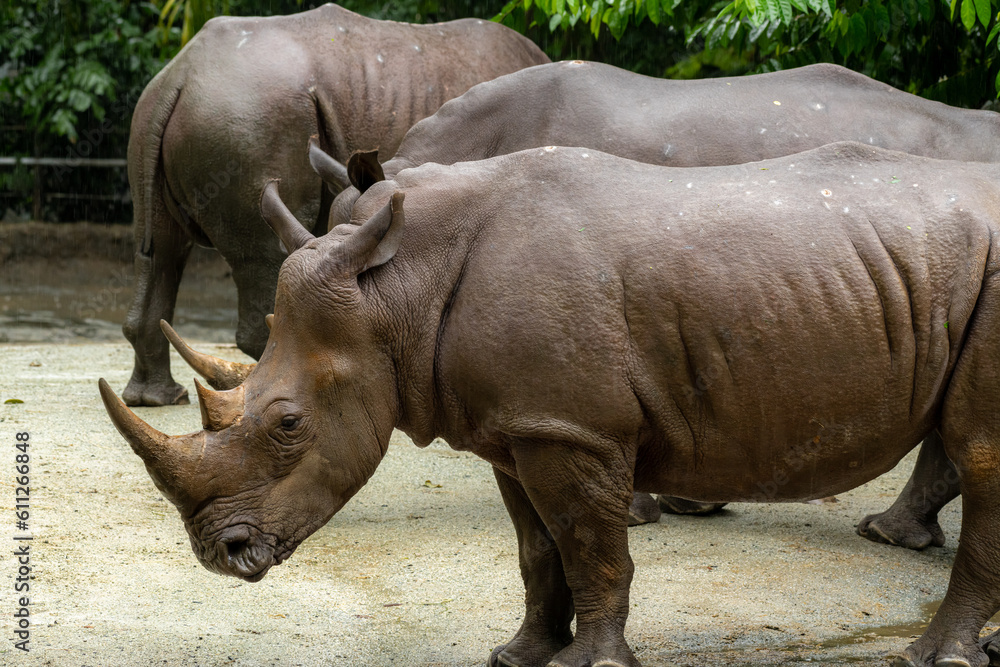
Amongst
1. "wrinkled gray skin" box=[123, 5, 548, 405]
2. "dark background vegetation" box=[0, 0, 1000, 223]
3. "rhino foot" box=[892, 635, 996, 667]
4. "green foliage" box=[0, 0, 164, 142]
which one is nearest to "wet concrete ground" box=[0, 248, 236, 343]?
"dark background vegetation" box=[0, 0, 1000, 223]

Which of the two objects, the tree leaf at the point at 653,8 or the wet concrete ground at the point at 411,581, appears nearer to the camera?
the wet concrete ground at the point at 411,581

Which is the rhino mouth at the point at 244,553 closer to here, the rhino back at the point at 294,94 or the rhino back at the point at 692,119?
the rhino back at the point at 692,119

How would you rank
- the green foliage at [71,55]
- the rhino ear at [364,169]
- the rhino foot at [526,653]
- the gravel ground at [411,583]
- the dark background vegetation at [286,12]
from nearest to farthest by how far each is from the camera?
the rhino foot at [526,653] → the rhino ear at [364,169] → the gravel ground at [411,583] → the dark background vegetation at [286,12] → the green foliage at [71,55]

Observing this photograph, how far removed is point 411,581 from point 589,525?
5.30 ft

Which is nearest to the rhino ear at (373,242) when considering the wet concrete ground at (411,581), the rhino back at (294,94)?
the wet concrete ground at (411,581)

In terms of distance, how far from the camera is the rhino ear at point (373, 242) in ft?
11.2

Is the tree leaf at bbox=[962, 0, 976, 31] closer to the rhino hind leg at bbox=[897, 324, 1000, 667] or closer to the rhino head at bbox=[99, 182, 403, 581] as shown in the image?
the rhino hind leg at bbox=[897, 324, 1000, 667]

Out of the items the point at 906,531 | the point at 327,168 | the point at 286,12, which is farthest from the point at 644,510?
the point at 286,12

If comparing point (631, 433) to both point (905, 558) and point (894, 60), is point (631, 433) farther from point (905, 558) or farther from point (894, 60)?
point (894, 60)

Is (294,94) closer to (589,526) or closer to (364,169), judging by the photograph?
(364,169)

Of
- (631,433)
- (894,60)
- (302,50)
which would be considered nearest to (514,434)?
(631,433)

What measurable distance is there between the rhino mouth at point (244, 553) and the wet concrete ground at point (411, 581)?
682mm

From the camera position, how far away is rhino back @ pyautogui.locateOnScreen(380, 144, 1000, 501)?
11.0 feet

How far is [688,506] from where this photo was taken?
5.93m
